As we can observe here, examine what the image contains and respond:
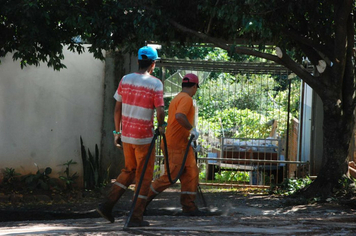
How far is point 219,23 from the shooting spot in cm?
947

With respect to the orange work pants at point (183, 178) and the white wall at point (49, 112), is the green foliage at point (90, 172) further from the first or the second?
the orange work pants at point (183, 178)

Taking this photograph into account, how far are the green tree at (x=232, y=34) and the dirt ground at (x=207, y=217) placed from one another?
104 centimetres

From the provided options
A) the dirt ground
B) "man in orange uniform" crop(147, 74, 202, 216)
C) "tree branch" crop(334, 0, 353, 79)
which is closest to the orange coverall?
"man in orange uniform" crop(147, 74, 202, 216)

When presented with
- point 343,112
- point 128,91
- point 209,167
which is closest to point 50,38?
point 128,91

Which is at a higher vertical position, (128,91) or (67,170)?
(128,91)

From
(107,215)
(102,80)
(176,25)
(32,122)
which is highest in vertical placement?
(176,25)

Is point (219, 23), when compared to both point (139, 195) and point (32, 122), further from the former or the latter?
point (139, 195)

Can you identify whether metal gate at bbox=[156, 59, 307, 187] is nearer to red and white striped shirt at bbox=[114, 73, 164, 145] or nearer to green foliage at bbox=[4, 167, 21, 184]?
green foliage at bbox=[4, 167, 21, 184]

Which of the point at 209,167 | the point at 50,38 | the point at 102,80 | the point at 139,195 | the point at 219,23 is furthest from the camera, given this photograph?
the point at 209,167

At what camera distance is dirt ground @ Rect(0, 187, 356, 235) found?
5.24 metres

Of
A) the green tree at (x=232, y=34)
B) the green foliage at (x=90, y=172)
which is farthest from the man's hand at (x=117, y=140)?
the green foliage at (x=90, y=172)

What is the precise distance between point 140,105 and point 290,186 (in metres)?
4.99

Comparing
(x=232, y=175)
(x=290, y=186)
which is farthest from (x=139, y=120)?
(x=232, y=175)

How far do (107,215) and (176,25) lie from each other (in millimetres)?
3939
